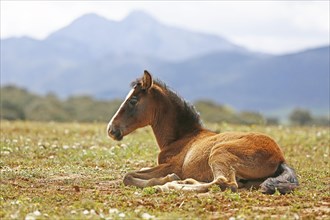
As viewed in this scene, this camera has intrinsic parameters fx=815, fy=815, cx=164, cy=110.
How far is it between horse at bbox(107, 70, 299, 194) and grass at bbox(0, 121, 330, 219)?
0.37m

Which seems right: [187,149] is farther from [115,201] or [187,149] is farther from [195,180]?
[115,201]

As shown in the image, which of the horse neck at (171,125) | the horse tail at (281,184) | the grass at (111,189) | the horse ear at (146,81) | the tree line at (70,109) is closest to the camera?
the grass at (111,189)

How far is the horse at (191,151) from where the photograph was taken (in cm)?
1124

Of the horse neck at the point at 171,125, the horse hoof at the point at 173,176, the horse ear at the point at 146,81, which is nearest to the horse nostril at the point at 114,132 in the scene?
the horse neck at the point at 171,125

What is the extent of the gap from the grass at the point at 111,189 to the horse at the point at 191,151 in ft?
1.21

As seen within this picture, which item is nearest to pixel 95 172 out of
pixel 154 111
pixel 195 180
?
pixel 154 111

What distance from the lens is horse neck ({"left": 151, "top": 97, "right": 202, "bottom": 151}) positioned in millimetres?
13109

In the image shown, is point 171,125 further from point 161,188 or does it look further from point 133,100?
point 161,188

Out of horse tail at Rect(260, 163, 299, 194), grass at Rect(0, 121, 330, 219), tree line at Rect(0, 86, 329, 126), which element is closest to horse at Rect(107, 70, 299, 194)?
horse tail at Rect(260, 163, 299, 194)

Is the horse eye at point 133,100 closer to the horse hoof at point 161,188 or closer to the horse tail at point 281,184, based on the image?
the horse hoof at point 161,188

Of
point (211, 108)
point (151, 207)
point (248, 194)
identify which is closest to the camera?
point (151, 207)

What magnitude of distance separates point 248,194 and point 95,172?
3.70 meters

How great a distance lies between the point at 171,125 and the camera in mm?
13172

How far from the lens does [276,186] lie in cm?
1088
